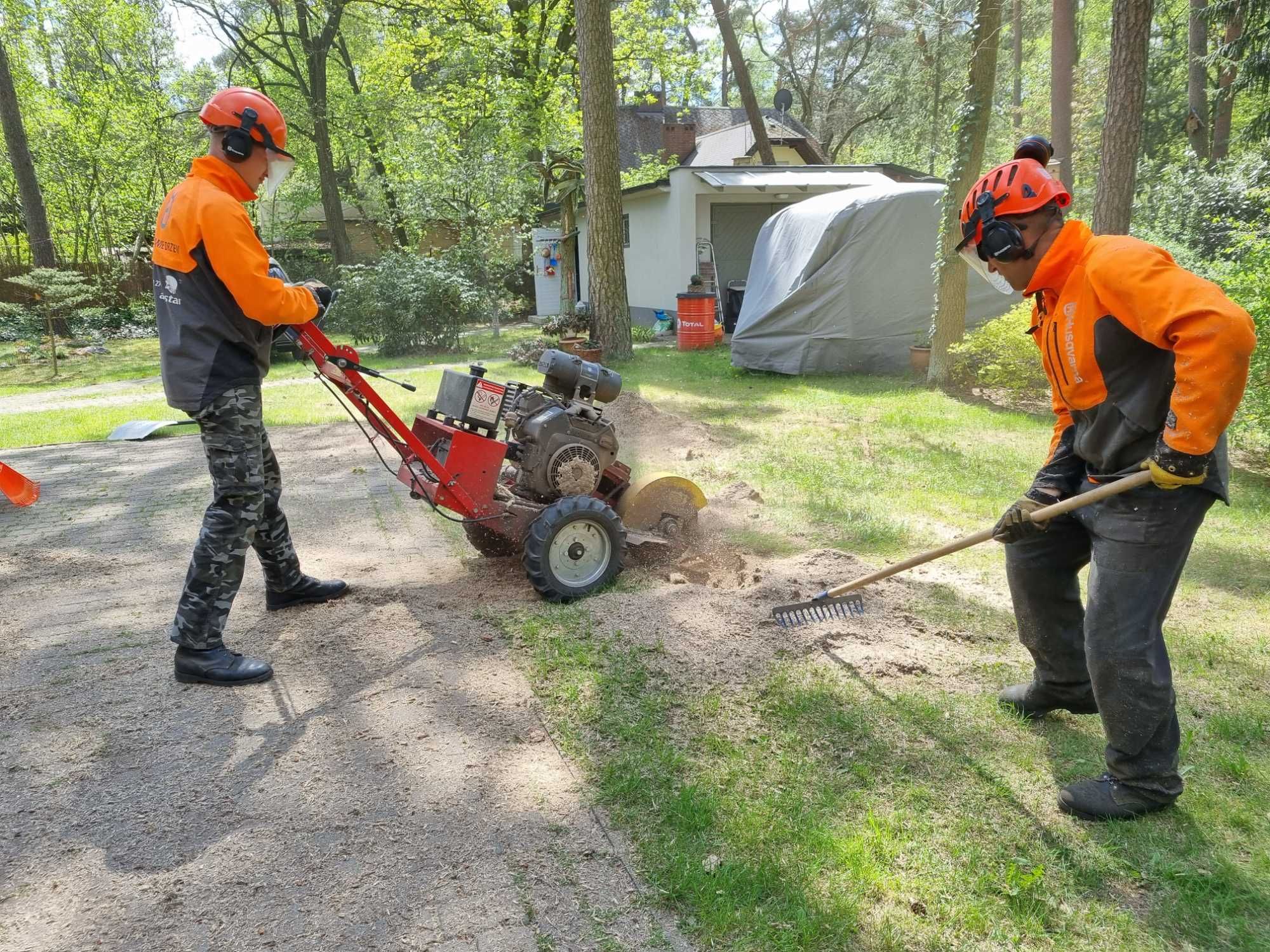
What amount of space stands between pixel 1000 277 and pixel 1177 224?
1702 cm

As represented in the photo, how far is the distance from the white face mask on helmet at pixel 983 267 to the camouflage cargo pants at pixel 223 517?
2.89 m

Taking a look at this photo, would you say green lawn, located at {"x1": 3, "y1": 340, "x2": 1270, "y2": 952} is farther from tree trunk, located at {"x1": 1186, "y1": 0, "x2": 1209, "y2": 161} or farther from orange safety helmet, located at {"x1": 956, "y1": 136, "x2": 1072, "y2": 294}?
tree trunk, located at {"x1": 1186, "y1": 0, "x2": 1209, "y2": 161}

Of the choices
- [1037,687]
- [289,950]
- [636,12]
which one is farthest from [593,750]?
[636,12]

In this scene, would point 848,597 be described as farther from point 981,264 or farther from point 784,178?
point 784,178

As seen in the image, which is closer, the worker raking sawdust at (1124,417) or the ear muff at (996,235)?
the worker raking sawdust at (1124,417)

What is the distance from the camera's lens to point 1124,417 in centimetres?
281

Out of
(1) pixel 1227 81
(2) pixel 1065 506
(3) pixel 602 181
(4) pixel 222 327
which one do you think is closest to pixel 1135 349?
(2) pixel 1065 506

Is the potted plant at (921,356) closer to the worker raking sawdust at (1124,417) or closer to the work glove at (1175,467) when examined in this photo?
the worker raking sawdust at (1124,417)

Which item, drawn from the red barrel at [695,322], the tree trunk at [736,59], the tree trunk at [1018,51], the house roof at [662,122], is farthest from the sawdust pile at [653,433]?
the tree trunk at [1018,51]

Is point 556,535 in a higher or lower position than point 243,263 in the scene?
lower

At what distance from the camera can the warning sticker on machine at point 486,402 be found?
15.3ft

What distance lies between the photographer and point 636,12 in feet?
81.1

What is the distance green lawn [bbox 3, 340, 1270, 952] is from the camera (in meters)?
2.51

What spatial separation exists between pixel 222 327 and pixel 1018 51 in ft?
124
